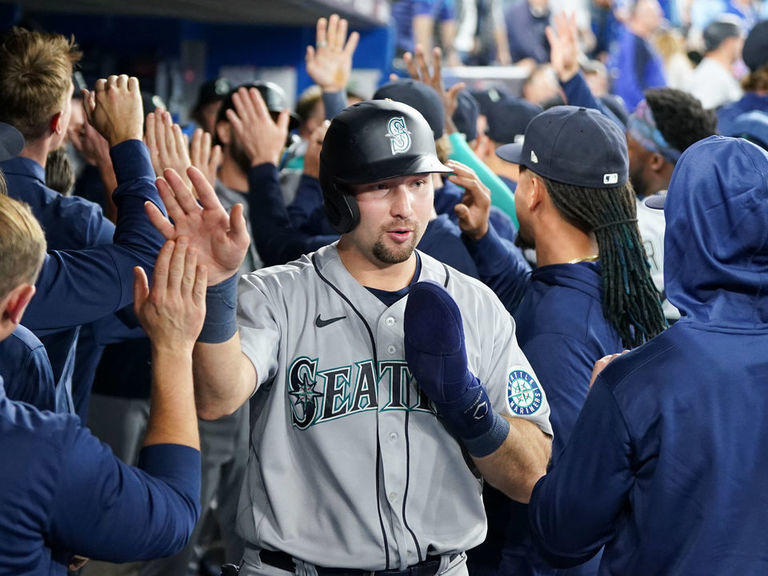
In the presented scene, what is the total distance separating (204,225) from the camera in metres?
2.18

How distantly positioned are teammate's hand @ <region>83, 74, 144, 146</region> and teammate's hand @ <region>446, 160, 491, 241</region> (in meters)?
1.00

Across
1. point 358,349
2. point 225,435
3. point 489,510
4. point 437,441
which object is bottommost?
point 225,435

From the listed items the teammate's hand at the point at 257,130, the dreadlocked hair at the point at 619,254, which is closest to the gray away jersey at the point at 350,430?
the dreadlocked hair at the point at 619,254

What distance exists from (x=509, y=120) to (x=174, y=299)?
418cm

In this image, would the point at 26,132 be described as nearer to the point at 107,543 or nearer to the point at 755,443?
the point at 107,543

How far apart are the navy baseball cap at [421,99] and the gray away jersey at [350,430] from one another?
1.42 m

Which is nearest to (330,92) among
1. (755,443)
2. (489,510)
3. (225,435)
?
(225,435)

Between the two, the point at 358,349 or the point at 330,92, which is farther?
the point at 330,92

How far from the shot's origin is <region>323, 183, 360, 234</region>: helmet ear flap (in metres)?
2.64

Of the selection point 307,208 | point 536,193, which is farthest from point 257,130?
point 536,193

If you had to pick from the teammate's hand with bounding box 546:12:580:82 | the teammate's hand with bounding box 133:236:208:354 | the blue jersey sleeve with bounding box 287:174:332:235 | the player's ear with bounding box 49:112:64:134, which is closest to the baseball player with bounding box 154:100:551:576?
the teammate's hand with bounding box 133:236:208:354

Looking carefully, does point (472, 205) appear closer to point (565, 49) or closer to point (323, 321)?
point (323, 321)

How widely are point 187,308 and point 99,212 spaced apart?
123 cm

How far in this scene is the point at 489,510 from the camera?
314 cm
